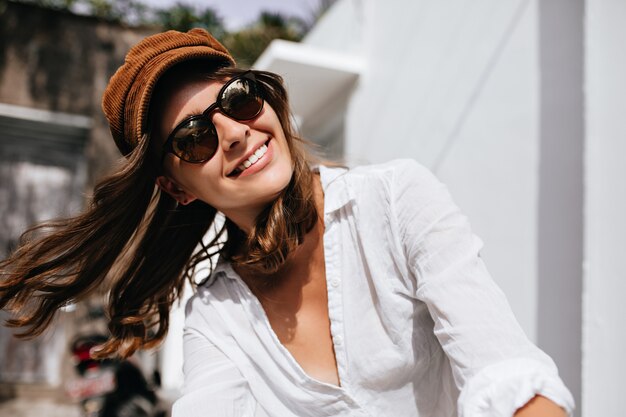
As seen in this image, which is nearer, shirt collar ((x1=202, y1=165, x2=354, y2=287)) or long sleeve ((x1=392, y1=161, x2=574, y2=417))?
long sleeve ((x1=392, y1=161, x2=574, y2=417))

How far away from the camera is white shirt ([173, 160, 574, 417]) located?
126cm

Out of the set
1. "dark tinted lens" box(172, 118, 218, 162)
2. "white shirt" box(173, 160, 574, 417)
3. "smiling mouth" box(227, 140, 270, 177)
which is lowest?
"white shirt" box(173, 160, 574, 417)

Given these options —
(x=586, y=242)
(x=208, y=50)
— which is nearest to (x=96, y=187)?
(x=208, y=50)

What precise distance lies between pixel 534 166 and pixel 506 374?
5.92 feet

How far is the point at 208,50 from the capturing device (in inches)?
68.9

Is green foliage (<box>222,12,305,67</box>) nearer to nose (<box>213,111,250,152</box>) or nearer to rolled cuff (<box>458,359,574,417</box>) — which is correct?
nose (<box>213,111,250,152</box>)

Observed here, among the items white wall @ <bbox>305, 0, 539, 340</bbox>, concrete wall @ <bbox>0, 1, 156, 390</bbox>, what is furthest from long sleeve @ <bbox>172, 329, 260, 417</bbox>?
concrete wall @ <bbox>0, 1, 156, 390</bbox>

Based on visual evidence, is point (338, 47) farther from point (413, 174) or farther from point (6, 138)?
point (6, 138)

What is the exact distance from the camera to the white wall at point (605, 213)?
2174 millimetres

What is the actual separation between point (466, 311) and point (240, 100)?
2.74ft

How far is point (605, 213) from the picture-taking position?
2.26m

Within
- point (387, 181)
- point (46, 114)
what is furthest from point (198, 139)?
point (46, 114)

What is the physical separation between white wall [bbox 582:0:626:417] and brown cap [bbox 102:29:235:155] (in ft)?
4.64

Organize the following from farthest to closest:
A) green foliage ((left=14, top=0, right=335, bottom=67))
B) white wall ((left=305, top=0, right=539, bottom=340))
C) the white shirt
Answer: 1. green foliage ((left=14, top=0, right=335, bottom=67))
2. white wall ((left=305, top=0, right=539, bottom=340))
3. the white shirt
